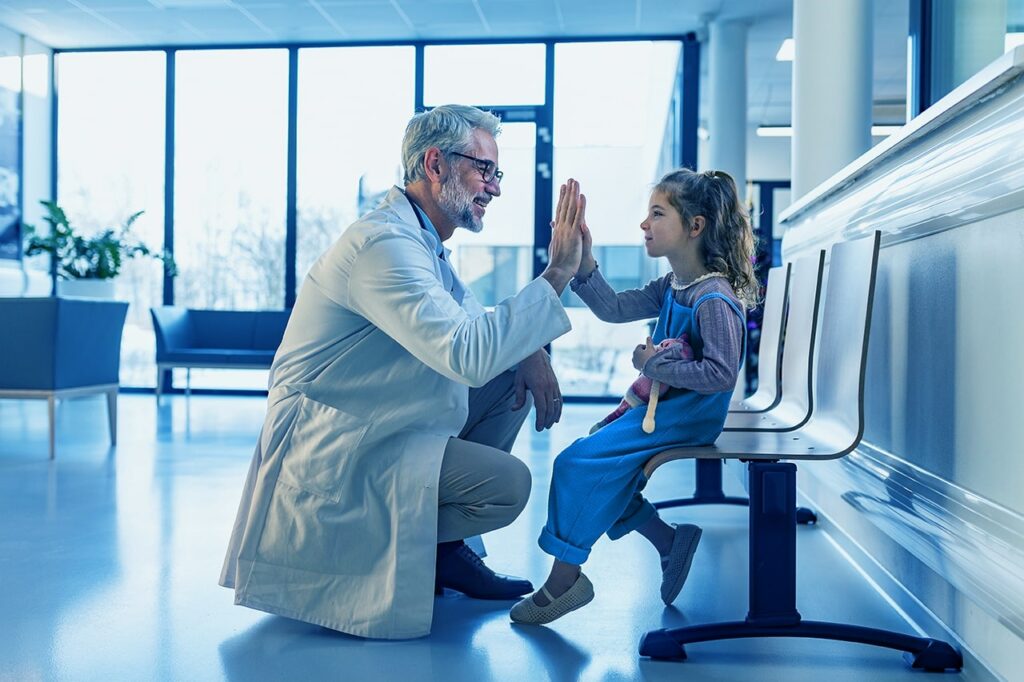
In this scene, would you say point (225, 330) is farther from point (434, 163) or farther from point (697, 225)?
point (697, 225)

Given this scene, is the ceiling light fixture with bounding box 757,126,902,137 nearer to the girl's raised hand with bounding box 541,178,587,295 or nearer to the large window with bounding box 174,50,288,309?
the large window with bounding box 174,50,288,309

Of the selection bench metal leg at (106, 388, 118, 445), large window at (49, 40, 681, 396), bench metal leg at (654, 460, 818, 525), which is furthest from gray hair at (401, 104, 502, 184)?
large window at (49, 40, 681, 396)

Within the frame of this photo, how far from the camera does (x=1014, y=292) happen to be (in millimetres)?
1512

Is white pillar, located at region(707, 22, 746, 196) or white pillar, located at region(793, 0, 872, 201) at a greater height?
white pillar, located at region(707, 22, 746, 196)

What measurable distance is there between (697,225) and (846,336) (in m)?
0.38

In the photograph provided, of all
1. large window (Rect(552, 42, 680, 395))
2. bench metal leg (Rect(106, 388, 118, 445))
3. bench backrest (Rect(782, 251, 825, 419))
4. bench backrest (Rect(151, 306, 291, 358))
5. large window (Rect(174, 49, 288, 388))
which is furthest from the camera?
large window (Rect(174, 49, 288, 388))

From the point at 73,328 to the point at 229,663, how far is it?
299 centimetres

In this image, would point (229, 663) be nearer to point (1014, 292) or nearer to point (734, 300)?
point (734, 300)

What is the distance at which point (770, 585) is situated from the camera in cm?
177

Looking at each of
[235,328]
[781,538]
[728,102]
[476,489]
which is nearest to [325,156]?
[235,328]

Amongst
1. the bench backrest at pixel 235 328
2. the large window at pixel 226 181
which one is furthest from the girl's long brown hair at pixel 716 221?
the large window at pixel 226 181

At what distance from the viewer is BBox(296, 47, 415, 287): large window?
25.7 ft

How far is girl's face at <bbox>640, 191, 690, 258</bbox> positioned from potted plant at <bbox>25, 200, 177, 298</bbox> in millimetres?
6126

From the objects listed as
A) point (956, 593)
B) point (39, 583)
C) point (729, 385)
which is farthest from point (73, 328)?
point (956, 593)
